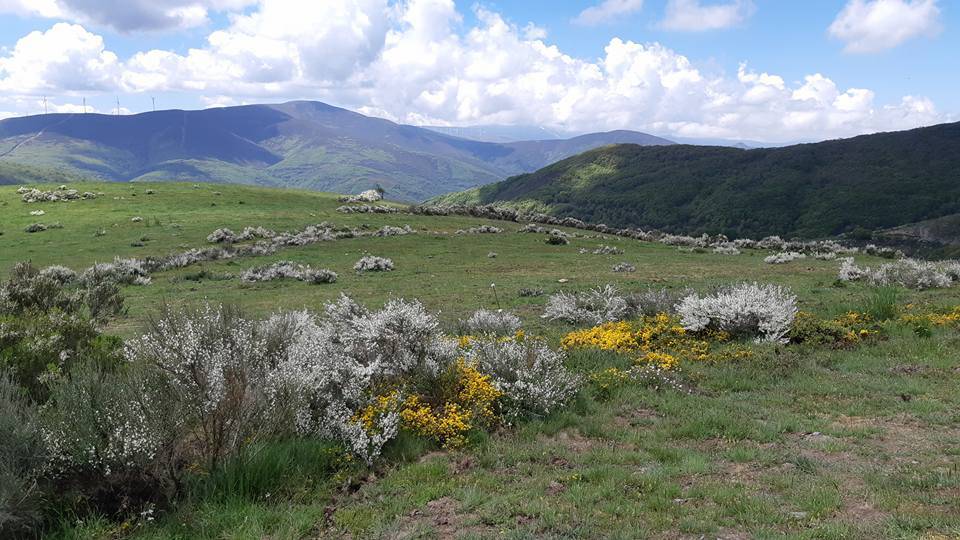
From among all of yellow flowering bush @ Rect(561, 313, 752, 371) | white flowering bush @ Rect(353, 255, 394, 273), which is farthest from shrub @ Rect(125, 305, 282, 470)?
white flowering bush @ Rect(353, 255, 394, 273)

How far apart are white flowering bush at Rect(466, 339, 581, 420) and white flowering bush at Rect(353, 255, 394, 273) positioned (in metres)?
19.3

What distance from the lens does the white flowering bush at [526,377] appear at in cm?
887

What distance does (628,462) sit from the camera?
712 cm

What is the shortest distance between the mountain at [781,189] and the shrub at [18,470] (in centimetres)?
10508

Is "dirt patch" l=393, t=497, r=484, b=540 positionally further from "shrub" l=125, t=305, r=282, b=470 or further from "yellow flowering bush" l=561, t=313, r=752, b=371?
"yellow flowering bush" l=561, t=313, r=752, b=371

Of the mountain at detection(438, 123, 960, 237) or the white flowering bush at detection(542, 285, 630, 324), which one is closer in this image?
the white flowering bush at detection(542, 285, 630, 324)

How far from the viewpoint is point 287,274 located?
86.4 ft

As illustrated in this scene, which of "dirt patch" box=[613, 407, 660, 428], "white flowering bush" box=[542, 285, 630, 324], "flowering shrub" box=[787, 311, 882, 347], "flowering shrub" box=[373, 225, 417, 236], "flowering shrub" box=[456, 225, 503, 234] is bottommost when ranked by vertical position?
"dirt patch" box=[613, 407, 660, 428]

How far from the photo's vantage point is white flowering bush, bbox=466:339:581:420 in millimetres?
8867

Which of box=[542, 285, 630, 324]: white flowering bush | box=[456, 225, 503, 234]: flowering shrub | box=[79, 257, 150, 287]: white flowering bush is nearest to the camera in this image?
box=[542, 285, 630, 324]: white flowering bush

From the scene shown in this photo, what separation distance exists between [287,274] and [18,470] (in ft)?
71.4

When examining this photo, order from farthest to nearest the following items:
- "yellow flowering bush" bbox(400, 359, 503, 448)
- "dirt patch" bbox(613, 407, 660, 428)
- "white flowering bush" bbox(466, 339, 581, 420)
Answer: "white flowering bush" bbox(466, 339, 581, 420) → "dirt patch" bbox(613, 407, 660, 428) → "yellow flowering bush" bbox(400, 359, 503, 448)

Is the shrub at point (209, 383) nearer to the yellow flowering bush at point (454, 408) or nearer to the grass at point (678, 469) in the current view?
the grass at point (678, 469)

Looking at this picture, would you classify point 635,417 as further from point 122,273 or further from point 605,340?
point 122,273
